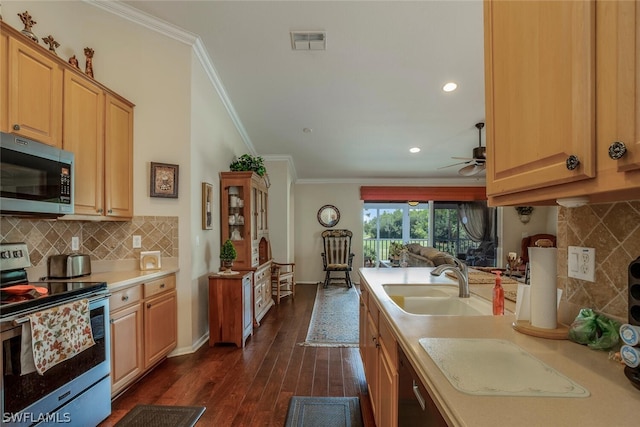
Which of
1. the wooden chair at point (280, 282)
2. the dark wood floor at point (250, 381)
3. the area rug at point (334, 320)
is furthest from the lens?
the wooden chair at point (280, 282)

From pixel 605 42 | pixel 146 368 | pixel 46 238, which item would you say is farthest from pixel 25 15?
pixel 605 42

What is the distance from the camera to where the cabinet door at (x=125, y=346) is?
207 cm

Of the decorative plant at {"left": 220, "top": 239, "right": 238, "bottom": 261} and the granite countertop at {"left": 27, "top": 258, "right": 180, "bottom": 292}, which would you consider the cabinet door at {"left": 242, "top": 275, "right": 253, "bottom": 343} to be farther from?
the granite countertop at {"left": 27, "top": 258, "right": 180, "bottom": 292}

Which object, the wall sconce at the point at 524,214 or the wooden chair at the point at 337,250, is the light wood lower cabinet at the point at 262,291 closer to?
the wooden chair at the point at 337,250

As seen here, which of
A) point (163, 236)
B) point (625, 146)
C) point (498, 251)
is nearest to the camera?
point (625, 146)

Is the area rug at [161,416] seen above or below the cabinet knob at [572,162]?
below

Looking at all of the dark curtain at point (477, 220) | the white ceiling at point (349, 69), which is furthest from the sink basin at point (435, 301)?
the dark curtain at point (477, 220)

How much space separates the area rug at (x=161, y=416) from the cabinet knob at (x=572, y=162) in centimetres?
222

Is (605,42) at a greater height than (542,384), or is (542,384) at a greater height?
(605,42)

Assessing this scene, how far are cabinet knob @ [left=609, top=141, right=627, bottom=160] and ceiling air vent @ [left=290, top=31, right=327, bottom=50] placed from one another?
2429 mm

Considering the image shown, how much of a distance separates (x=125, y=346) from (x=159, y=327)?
381 millimetres

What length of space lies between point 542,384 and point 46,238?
296 cm

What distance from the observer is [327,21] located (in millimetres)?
2402

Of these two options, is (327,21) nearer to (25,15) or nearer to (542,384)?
(25,15)
